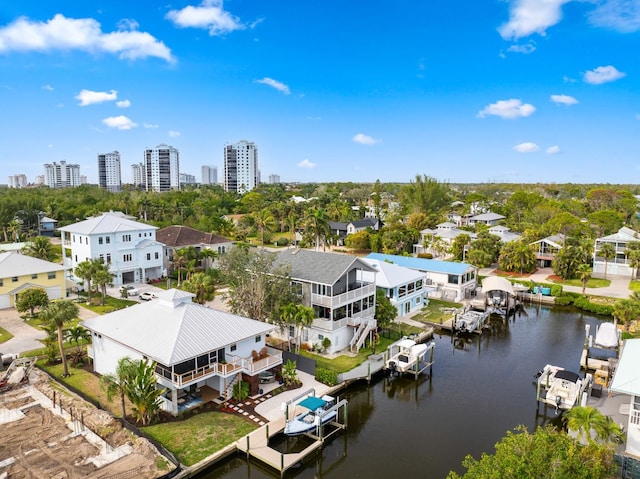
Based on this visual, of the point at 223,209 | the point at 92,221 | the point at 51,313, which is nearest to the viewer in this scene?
the point at 51,313

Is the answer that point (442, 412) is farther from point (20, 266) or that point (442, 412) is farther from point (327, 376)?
point (20, 266)

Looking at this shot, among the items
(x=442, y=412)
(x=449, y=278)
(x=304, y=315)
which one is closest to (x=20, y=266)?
(x=304, y=315)

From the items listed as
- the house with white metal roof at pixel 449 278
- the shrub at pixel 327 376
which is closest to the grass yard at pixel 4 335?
the shrub at pixel 327 376

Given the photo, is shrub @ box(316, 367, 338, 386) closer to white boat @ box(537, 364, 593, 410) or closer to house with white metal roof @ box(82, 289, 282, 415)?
house with white metal roof @ box(82, 289, 282, 415)

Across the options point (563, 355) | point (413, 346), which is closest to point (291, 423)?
point (413, 346)

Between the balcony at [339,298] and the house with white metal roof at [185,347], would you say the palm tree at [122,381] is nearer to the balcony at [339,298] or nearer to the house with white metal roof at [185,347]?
the house with white metal roof at [185,347]

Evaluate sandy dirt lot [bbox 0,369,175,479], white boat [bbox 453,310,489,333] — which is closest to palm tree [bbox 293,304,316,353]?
sandy dirt lot [bbox 0,369,175,479]

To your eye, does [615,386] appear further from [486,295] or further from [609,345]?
[486,295]
